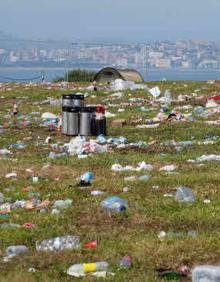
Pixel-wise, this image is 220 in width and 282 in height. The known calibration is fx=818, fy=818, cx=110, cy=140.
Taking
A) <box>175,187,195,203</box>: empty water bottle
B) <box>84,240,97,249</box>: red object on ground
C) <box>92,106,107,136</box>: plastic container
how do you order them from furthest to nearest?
<box>92,106,107,136</box>: plastic container
<box>175,187,195,203</box>: empty water bottle
<box>84,240,97,249</box>: red object on ground

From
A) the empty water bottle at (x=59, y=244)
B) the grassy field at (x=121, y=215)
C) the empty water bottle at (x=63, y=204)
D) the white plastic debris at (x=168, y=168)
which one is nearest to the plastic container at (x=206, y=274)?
the grassy field at (x=121, y=215)

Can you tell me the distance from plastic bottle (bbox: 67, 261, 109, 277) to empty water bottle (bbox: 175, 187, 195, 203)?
2.21 metres

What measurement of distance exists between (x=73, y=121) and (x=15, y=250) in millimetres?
8495

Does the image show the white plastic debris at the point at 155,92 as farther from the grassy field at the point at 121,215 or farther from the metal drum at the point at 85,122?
the metal drum at the point at 85,122

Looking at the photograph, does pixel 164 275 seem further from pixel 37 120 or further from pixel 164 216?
pixel 37 120

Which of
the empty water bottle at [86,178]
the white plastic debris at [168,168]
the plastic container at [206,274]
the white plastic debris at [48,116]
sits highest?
the plastic container at [206,274]

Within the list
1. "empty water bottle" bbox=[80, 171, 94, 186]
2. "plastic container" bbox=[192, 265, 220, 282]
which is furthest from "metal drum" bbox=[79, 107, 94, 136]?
"plastic container" bbox=[192, 265, 220, 282]

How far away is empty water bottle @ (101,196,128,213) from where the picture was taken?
817 centimetres

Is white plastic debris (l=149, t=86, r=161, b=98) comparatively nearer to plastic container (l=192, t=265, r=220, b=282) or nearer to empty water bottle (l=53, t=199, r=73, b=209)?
empty water bottle (l=53, t=199, r=73, b=209)

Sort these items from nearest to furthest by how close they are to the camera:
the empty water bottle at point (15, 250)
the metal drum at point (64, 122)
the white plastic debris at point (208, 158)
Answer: the empty water bottle at point (15, 250)
the white plastic debris at point (208, 158)
the metal drum at point (64, 122)

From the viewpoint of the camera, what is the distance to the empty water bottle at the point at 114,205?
817 cm

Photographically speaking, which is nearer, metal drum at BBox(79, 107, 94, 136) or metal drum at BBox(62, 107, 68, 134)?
metal drum at BBox(79, 107, 94, 136)

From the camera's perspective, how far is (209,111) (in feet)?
61.3

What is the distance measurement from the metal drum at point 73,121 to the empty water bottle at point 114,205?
6888 mm
